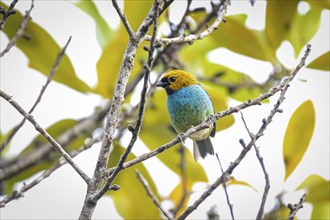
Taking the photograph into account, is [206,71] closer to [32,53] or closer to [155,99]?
[155,99]

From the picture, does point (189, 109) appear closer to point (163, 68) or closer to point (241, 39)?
point (163, 68)

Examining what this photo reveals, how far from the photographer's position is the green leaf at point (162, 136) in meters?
2.99

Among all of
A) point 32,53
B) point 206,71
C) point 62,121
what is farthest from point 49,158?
point 206,71

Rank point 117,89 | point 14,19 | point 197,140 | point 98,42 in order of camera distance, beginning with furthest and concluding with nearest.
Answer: point 197,140, point 98,42, point 14,19, point 117,89

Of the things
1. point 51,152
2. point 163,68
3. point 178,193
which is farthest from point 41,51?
point 178,193

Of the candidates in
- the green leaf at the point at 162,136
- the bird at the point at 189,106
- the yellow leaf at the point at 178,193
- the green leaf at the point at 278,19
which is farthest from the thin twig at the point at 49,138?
the bird at the point at 189,106

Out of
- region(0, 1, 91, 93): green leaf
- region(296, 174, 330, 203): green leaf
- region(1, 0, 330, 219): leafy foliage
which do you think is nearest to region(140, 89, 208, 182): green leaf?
region(1, 0, 330, 219): leafy foliage

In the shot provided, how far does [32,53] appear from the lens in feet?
10.0

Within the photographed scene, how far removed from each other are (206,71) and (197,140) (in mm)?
873

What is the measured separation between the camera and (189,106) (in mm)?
4125

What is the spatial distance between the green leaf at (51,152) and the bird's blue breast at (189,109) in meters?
1.10

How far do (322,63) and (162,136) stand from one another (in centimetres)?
86

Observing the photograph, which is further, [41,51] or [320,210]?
[41,51]

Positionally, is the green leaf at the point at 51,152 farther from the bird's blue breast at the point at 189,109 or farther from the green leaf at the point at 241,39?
the bird's blue breast at the point at 189,109
